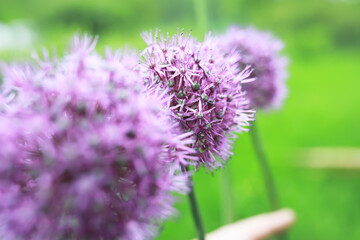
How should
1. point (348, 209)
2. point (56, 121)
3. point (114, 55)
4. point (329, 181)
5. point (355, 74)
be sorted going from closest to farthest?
point (56, 121) → point (114, 55) → point (348, 209) → point (329, 181) → point (355, 74)

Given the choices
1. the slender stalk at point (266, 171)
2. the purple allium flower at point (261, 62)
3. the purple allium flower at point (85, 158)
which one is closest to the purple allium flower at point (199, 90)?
the purple allium flower at point (85, 158)

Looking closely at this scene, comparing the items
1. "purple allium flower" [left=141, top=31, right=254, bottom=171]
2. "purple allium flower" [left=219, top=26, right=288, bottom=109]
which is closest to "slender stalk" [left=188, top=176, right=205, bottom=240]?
"purple allium flower" [left=141, top=31, right=254, bottom=171]

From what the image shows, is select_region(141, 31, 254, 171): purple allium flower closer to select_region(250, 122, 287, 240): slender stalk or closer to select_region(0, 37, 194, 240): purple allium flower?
select_region(0, 37, 194, 240): purple allium flower

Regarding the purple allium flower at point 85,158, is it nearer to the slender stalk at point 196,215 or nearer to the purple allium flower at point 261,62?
the slender stalk at point 196,215

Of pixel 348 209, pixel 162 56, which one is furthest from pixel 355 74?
pixel 162 56

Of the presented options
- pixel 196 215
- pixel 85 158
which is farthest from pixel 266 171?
pixel 85 158

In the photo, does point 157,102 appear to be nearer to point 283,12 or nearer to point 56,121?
point 56,121

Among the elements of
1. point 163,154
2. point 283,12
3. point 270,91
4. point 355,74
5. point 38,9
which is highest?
point 38,9

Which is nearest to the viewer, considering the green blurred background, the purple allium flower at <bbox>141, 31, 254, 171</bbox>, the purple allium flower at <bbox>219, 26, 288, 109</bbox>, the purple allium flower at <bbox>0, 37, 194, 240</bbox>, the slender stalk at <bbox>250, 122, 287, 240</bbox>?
the purple allium flower at <bbox>0, 37, 194, 240</bbox>
